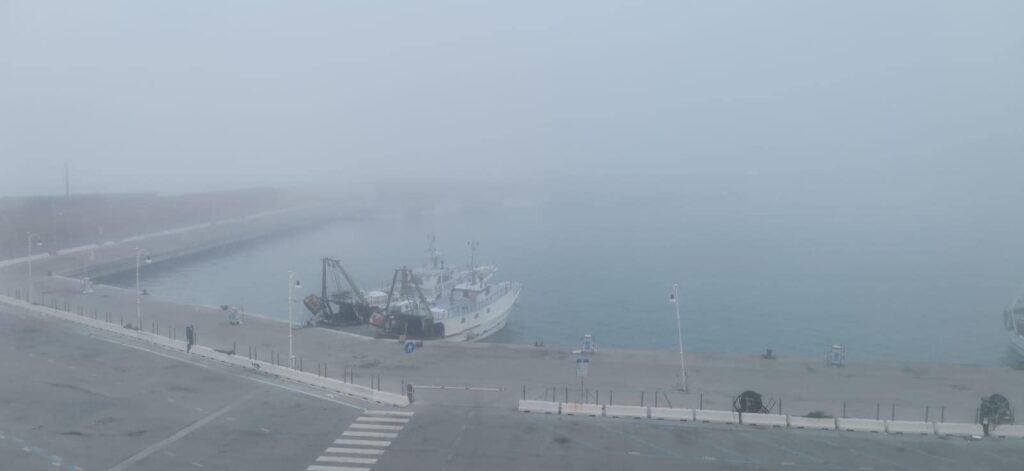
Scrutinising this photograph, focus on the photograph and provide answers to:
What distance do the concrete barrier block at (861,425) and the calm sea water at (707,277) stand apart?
17.6 meters

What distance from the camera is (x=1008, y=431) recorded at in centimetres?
1554

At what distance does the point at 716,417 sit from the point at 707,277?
3647cm

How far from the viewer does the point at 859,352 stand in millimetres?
34875

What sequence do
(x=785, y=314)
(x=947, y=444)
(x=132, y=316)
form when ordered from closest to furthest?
1. (x=947, y=444)
2. (x=132, y=316)
3. (x=785, y=314)

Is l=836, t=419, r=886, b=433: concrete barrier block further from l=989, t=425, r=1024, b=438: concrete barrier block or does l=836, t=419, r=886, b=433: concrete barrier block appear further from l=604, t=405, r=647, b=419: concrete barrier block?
l=604, t=405, r=647, b=419: concrete barrier block

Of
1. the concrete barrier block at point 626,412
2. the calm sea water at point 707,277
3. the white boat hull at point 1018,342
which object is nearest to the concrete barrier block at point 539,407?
the concrete barrier block at point 626,412

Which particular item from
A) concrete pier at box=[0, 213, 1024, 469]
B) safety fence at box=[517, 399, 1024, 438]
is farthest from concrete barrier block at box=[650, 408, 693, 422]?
concrete pier at box=[0, 213, 1024, 469]

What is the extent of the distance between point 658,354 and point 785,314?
21.2 m

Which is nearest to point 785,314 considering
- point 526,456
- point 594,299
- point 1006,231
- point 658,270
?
point 594,299

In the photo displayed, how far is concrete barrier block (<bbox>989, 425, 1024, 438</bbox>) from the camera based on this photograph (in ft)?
50.8

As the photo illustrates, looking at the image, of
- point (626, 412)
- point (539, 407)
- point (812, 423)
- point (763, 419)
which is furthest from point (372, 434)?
point (812, 423)

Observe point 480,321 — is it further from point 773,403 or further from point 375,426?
point 375,426

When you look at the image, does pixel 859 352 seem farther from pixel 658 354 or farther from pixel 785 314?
pixel 658 354

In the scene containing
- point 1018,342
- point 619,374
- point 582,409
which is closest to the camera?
point 582,409
